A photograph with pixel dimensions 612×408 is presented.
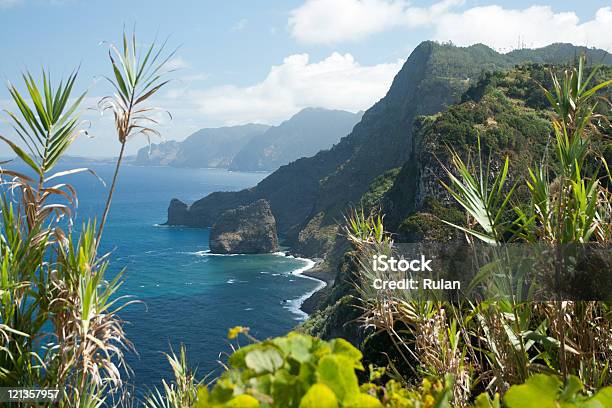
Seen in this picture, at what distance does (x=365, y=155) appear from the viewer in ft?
250

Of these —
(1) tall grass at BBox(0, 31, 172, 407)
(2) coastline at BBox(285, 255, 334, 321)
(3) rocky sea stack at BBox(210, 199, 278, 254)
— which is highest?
(1) tall grass at BBox(0, 31, 172, 407)

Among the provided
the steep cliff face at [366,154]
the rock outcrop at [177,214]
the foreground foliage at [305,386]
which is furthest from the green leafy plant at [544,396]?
the rock outcrop at [177,214]

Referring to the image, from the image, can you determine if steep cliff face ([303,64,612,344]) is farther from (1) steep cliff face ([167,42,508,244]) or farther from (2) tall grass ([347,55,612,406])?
(1) steep cliff face ([167,42,508,244])

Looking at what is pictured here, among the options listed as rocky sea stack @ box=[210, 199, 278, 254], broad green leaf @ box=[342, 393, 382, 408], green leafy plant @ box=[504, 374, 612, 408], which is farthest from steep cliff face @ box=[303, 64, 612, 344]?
rocky sea stack @ box=[210, 199, 278, 254]

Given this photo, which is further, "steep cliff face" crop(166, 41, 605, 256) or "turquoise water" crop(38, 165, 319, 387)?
"steep cliff face" crop(166, 41, 605, 256)

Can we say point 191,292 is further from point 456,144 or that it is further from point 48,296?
point 48,296

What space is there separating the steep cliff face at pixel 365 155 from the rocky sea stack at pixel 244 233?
451 centimetres

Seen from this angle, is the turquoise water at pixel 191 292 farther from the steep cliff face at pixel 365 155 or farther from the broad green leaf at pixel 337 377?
the broad green leaf at pixel 337 377

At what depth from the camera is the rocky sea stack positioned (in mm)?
63062

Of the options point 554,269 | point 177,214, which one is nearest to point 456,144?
point 554,269

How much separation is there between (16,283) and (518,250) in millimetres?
2389

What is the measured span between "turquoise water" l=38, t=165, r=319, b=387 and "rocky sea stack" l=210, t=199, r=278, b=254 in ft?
6.59

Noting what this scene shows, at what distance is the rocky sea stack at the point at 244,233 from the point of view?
63.1m

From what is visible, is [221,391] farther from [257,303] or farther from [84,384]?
[257,303]
